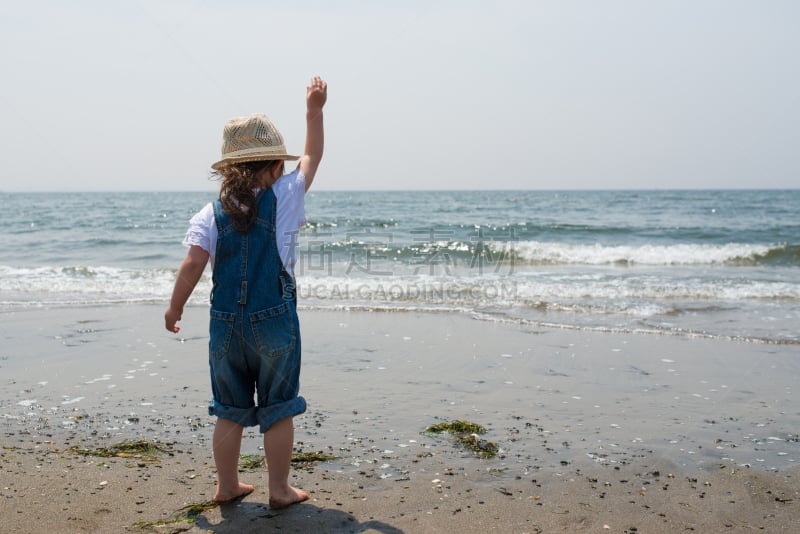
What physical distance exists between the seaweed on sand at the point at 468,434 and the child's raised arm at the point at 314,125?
1.72 m

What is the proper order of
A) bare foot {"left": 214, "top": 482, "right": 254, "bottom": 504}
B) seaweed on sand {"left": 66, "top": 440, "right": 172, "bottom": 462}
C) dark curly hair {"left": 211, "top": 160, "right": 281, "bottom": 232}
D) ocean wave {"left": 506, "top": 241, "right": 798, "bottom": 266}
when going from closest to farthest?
dark curly hair {"left": 211, "top": 160, "right": 281, "bottom": 232}
bare foot {"left": 214, "top": 482, "right": 254, "bottom": 504}
seaweed on sand {"left": 66, "top": 440, "right": 172, "bottom": 462}
ocean wave {"left": 506, "top": 241, "right": 798, "bottom": 266}

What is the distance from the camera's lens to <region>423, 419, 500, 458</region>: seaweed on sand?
365cm

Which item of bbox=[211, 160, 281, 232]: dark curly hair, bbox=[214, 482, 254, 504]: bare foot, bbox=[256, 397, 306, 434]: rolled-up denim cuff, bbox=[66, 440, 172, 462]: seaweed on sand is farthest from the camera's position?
bbox=[66, 440, 172, 462]: seaweed on sand

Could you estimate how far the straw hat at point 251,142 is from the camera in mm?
2799

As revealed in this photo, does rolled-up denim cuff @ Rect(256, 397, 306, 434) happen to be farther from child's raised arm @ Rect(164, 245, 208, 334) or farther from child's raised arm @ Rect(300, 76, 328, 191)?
child's raised arm @ Rect(300, 76, 328, 191)

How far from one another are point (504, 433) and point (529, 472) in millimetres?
623

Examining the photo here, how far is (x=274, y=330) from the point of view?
2.79 metres

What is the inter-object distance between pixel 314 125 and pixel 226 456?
58.4 inches

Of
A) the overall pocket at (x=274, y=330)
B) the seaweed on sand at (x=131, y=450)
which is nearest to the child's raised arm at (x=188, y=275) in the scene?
the overall pocket at (x=274, y=330)

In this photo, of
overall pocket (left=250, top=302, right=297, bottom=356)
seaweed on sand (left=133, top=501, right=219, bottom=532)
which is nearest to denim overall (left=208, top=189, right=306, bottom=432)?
overall pocket (left=250, top=302, right=297, bottom=356)

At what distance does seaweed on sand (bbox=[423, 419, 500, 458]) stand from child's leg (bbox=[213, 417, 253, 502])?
4.30 ft

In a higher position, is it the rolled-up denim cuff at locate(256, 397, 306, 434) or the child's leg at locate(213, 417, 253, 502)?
the rolled-up denim cuff at locate(256, 397, 306, 434)

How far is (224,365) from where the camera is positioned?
2824 mm

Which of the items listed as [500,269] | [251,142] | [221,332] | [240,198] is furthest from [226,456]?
[500,269]
